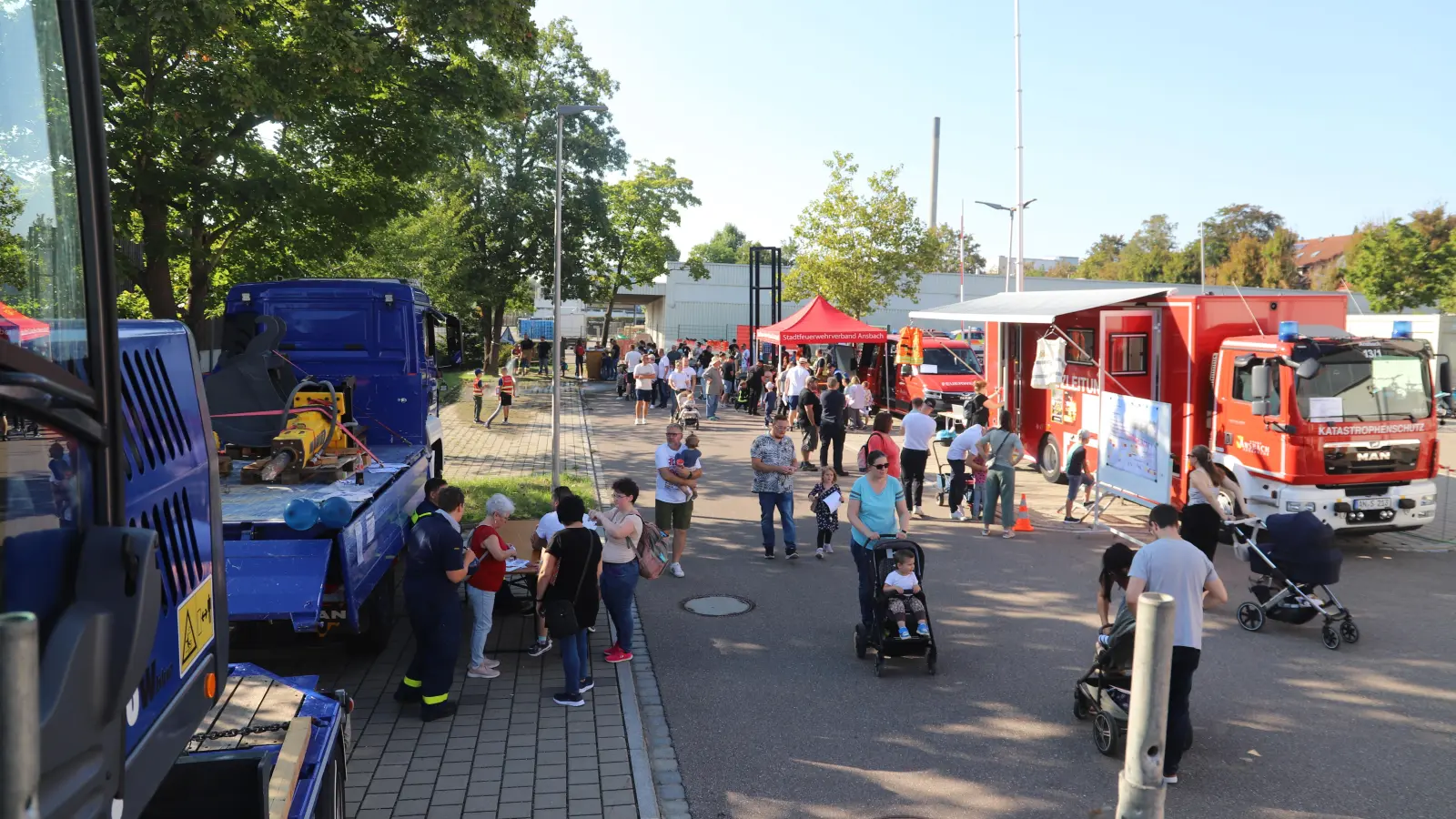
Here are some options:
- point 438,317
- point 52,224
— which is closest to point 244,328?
point 438,317

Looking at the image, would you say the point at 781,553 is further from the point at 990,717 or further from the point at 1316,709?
the point at 1316,709

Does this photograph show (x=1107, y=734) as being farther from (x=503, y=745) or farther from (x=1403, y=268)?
(x=1403, y=268)

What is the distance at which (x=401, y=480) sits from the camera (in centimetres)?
935

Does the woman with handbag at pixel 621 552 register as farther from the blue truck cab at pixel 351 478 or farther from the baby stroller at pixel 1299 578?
the baby stroller at pixel 1299 578

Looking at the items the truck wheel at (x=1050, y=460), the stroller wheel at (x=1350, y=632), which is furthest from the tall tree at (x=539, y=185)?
the stroller wheel at (x=1350, y=632)

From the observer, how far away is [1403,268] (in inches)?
1769

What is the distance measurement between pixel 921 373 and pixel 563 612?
68.1 feet

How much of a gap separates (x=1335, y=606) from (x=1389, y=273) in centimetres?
4464

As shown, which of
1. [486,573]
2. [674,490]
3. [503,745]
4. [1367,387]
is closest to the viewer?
[503,745]

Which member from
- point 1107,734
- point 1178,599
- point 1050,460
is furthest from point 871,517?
point 1050,460

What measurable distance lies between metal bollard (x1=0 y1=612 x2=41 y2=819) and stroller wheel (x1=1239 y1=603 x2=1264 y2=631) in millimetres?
9659

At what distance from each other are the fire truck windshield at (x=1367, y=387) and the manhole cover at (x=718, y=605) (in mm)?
6893

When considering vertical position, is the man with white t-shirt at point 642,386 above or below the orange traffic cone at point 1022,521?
above

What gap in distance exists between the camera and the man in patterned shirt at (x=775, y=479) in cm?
1165
